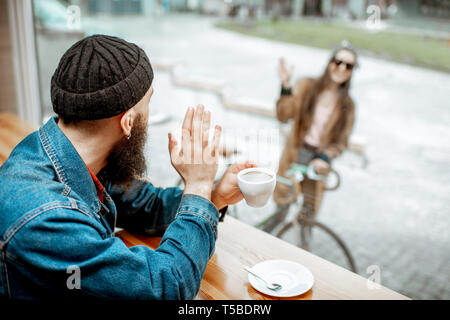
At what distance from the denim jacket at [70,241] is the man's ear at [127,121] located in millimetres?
134

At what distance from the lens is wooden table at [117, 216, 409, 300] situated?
1.22m

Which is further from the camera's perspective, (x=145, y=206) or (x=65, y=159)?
(x=145, y=206)

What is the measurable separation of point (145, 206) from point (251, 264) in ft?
1.31

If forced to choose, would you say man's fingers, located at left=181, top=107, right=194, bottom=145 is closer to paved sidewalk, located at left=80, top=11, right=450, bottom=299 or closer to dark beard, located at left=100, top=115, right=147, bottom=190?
dark beard, located at left=100, top=115, right=147, bottom=190

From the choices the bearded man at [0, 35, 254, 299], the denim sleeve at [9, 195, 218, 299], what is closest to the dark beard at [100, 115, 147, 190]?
the bearded man at [0, 35, 254, 299]

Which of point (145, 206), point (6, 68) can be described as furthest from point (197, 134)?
point (6, 68)

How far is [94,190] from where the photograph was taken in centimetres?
114

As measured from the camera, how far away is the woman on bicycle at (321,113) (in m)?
3.13

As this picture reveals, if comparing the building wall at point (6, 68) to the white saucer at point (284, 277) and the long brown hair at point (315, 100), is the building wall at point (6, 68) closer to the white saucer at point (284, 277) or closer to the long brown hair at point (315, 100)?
the long brown hair at point (315, 100)

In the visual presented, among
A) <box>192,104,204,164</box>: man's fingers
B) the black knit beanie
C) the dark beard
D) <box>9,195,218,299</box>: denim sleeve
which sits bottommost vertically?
<box>9,195,218,299</box>: denim sleeve

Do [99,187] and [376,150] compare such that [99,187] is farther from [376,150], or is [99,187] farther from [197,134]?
[376,150]

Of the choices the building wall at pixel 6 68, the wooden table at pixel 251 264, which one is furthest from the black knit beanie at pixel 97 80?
→ the building wall at pixel 6 68
